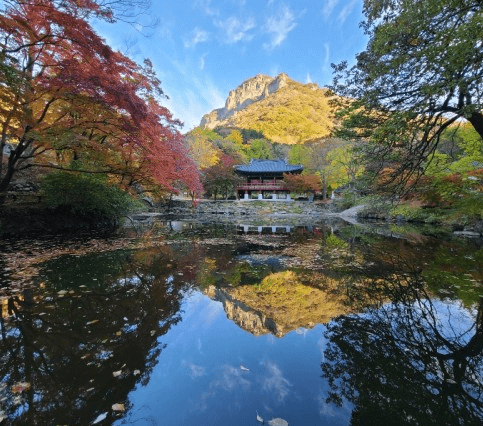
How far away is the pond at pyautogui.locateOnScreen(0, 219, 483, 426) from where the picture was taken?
220 cm

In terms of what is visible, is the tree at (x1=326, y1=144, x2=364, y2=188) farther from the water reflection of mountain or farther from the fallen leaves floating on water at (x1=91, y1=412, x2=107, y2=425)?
the fallen leaves floating on water at (x1=91, y1=412, x2=107, y2=425)

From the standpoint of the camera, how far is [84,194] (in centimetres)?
1225

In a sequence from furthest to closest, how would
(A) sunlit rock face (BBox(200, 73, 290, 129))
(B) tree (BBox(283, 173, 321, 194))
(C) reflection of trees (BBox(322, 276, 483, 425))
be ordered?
(A) sunlit rock face (BBox(200, 73, 290, 129)), (B) tree (BBox(283, 173, 321, 194)), (C) reflection of trees (BBox(322, 276, 483, 425))

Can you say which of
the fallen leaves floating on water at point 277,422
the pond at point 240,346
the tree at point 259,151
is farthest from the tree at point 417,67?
the tree at point 259,151

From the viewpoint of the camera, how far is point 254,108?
127 metres

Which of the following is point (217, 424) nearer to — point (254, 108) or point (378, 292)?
point (378, 292)

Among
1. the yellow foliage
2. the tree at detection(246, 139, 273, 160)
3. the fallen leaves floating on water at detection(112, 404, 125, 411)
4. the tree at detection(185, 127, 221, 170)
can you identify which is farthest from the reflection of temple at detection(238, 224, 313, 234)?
the yellow foliage

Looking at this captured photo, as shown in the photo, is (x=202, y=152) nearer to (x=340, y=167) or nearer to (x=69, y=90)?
(x=340, y=167)

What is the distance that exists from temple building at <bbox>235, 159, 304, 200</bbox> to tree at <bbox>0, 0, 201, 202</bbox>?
1070 inches

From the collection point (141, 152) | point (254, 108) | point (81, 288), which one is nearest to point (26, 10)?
point (141, 152)

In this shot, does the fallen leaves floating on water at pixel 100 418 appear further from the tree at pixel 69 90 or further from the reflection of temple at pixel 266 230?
the reflection of temple at pixel 266 230

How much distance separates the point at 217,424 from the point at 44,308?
11.5 ft

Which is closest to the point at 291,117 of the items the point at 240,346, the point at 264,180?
the point at 264,180

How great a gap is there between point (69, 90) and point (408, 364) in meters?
10.2
